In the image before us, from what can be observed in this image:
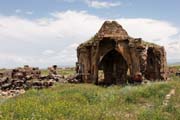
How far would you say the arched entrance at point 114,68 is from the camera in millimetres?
54406

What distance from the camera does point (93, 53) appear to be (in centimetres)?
4847

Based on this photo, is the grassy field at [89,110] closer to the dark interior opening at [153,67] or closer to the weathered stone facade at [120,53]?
the weathered stone facade at [120,53]

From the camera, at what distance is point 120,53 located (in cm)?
4872

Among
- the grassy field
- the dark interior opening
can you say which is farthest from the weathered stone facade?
the grassy field

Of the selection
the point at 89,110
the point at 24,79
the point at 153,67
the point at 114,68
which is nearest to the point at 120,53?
the point at 114,68

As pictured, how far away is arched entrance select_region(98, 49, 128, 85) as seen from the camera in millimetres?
54406

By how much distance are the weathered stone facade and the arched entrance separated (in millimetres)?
1026

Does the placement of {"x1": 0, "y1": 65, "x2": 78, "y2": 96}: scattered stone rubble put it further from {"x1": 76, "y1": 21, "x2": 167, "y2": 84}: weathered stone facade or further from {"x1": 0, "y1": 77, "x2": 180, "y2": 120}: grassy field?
{"x1": 0, "y1": 77, "x2": 180, "y2": 120}: grassy field

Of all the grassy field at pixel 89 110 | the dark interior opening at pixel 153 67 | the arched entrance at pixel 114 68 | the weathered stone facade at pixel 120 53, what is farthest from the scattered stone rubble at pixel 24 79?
the grassy field at pixel 89 110

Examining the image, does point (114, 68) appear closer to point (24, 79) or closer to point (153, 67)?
point (153, 67)

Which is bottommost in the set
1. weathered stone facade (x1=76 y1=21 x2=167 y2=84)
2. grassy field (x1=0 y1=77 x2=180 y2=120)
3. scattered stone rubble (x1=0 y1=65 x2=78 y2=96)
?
grassy field (x1=0 y1=77 x2=180 y2=120)

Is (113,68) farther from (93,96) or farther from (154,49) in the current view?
(93,96)

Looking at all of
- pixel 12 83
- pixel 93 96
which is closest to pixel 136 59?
pixel 12 83

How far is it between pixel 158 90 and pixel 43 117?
1380 centimetres
